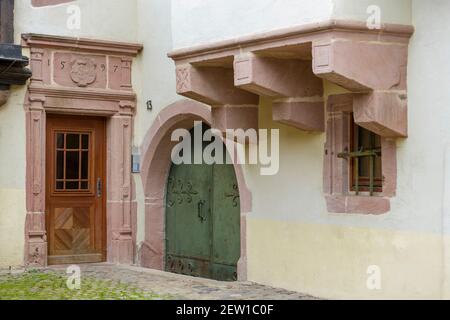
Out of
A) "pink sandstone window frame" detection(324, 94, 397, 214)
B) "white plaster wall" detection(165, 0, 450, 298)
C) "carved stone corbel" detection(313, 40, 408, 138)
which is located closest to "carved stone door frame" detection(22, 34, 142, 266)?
"white plaster wall" detection(165, 0, 450, 298)

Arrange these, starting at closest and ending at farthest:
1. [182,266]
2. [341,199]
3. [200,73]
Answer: [341,199], [200,73], [182,266]

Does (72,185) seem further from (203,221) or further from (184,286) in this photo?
(184,286)

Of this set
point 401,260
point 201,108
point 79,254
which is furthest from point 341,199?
point 79,254

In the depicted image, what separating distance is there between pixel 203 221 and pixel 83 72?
2371 millimetres

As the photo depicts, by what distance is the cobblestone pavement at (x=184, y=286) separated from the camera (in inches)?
333

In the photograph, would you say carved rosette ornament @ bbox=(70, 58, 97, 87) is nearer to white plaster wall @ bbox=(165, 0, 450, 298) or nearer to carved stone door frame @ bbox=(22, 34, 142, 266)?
carved stone door frame @ bbox=(22, 34, 142, 266)

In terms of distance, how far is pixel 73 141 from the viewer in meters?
11.5

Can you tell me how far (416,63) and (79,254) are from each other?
18.5 ft

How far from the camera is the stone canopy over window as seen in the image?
24.0 ft

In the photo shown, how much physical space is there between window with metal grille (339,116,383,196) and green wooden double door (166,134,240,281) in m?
2.35

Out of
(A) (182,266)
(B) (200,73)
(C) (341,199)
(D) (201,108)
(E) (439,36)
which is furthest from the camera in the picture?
(A) (182,266)

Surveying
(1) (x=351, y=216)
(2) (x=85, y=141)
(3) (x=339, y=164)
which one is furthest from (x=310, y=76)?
(2) (x=85, y=141)
